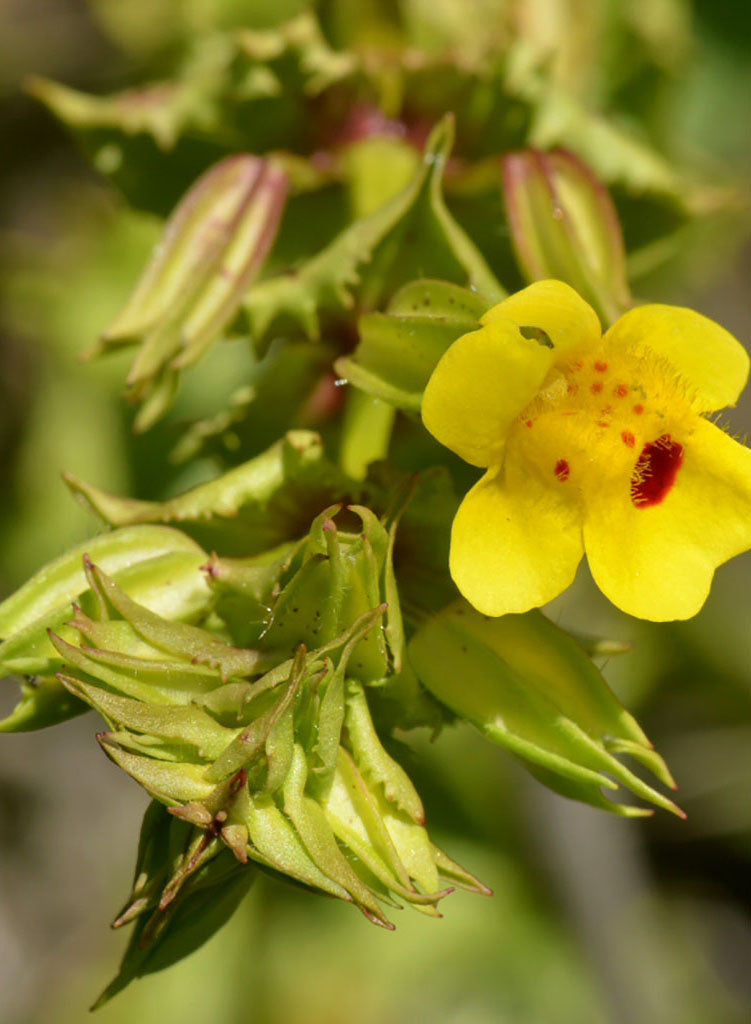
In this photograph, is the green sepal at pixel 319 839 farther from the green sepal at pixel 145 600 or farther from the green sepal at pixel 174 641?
the green sepal at pixel 145 600

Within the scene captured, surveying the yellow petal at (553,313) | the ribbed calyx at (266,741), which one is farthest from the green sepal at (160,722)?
the yellow petal at (553,313)

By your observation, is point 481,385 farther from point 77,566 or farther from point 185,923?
point 185,923

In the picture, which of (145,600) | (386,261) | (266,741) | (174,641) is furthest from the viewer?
(386,261)

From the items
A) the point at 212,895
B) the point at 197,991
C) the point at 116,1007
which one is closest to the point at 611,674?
the point at 197,991

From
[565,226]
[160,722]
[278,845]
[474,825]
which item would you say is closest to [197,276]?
[565,226]

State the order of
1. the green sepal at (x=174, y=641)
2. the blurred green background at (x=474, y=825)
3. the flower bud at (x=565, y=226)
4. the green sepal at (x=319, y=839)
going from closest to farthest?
the green sepal at (x=319, y=839) → the green sepal at (x=174, y=641) → the flower bud at (x=565, y=226) → the blurred green background at (x=474, y=825)

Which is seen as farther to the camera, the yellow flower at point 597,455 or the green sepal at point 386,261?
the green sepal at point 386,261

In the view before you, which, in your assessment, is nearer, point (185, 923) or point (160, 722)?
point (160, 722)
